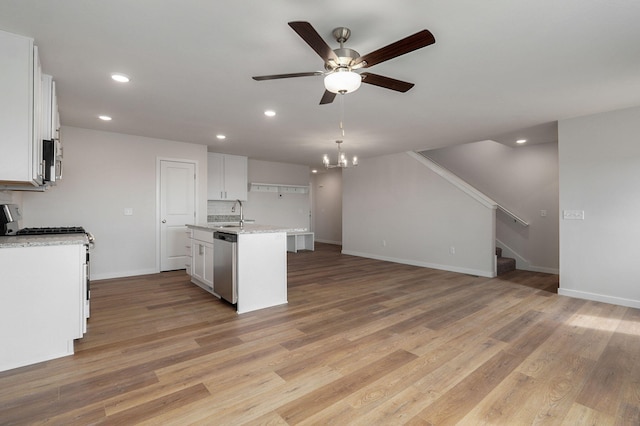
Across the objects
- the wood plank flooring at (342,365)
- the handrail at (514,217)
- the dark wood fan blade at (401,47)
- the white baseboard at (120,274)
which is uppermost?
the dark wood fan blade at (401,47)

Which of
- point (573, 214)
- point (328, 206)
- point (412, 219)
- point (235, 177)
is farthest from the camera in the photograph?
point (328, 206)

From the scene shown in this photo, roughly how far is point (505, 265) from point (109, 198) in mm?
7271

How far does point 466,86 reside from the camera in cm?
312

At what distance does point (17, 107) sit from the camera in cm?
227

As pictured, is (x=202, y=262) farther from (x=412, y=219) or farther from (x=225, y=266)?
(x=412, y=219)

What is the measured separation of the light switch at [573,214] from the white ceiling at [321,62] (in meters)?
1.30

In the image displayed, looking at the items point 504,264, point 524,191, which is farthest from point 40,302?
point 524,191

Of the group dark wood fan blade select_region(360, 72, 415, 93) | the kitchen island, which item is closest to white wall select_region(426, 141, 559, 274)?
dark wood fan blade select_region(360, 72, 415, 93)

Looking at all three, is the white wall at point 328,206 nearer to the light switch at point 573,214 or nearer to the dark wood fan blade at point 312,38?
the light switch at point 573,214

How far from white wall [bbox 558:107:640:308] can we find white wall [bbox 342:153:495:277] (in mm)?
1361

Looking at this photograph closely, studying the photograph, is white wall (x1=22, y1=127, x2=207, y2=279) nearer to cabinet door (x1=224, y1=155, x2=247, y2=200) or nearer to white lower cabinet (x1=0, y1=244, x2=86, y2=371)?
cabinet door (x1=224, y1=155, x2=247, y2=200)

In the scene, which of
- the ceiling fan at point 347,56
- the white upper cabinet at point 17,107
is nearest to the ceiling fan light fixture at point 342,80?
the ceiling fan at point 347,56

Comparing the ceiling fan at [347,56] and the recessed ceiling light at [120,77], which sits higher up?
the recessed ceiling light at [120,77]

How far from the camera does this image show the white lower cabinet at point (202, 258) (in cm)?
415
